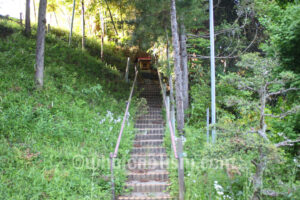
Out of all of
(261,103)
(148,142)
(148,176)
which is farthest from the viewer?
(148,142)

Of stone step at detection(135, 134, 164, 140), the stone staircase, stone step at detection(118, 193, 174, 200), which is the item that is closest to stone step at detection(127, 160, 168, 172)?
the stone staircase

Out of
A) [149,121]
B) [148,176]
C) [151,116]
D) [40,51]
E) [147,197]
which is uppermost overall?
[40,51]

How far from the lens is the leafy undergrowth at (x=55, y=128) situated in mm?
5703

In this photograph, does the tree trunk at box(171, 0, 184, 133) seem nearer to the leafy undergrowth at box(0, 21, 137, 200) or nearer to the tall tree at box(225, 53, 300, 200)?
the leafy undergrowth at box(0, 21, 137, 200)

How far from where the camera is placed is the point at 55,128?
7.85 meters

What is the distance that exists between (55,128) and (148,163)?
9.80ft

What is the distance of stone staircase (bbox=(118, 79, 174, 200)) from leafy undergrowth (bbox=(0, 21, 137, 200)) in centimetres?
31

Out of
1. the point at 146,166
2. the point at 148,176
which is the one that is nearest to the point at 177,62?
the point at 146,166

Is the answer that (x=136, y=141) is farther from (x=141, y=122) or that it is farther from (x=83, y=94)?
(x=83, y=94)

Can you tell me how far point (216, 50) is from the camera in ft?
46.0

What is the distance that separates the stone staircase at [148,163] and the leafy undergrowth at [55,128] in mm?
313

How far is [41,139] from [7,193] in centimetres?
224

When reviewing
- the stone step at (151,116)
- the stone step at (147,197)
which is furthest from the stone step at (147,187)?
the stone step at (151,116)

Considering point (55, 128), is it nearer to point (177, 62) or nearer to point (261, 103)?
point (177, 62)
